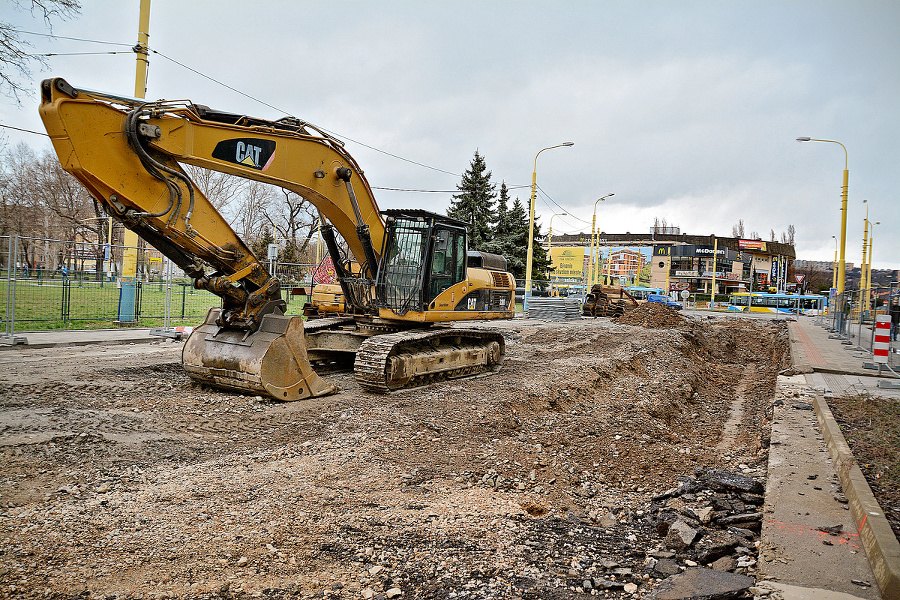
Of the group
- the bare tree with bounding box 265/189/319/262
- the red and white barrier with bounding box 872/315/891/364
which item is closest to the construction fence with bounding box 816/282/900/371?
the red and white barrier with bounding box 872/315/891/364

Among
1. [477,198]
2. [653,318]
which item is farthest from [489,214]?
[653,318]

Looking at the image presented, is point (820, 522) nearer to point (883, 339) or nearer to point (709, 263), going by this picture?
point (883, 339)

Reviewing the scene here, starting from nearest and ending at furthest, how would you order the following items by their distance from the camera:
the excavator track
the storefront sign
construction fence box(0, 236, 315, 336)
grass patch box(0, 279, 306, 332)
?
the excavator track
construction fence box(0, 236, 315, 336)
grass patch box(0, 279, 306, 332)
the storefront sign

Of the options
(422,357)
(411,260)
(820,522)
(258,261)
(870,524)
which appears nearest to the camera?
(870,524)

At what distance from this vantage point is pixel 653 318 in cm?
2316

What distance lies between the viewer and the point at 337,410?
7.48 meters

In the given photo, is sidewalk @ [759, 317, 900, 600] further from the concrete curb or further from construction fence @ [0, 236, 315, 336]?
construction fence @ [0, 236, 315, 336]

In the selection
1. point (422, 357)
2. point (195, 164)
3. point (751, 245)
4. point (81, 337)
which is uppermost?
point (751, 245)

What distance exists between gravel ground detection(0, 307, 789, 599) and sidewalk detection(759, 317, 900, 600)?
260mm

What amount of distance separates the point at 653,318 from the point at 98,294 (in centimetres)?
1907

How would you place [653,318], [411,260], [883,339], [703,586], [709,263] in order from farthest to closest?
[709,263] < [653,318] < [883,339] < [411,260] < [703,586]

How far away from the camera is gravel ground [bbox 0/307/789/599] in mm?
3592

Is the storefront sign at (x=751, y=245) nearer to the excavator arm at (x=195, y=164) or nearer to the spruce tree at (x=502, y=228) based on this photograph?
the spruce tree at (x=502, y=228)

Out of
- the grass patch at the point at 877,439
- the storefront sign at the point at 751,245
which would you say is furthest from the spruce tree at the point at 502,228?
the storefront sign at the point at 751,245
